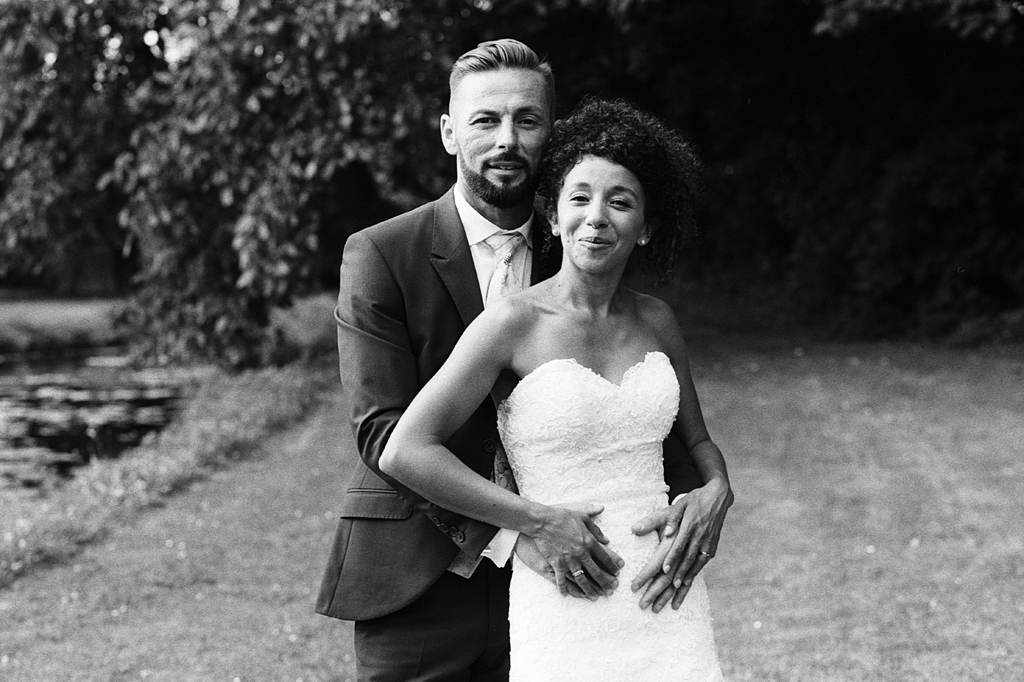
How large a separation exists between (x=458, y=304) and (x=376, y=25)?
858 cm

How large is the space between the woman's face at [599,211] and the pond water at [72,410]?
322 inches

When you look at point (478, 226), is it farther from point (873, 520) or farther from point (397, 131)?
point (397, 131)

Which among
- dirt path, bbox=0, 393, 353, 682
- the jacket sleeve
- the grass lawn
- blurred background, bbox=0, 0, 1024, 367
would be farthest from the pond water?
the jacket sleeve

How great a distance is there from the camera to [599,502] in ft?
8.95

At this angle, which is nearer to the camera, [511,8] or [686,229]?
[686,229]

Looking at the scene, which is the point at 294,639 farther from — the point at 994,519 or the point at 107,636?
the point at 994,519

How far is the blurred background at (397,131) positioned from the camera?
11297 millimetres

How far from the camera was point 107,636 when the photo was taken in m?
5.96

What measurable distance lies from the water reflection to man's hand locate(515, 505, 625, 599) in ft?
27.1

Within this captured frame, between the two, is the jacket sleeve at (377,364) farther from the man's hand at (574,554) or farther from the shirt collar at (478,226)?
the shirt collar at (478,226)

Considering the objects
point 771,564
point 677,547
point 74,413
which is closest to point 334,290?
point 74,413

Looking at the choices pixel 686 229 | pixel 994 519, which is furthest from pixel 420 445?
pixel 994 519

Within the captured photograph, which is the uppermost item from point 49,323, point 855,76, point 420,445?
point 855,76

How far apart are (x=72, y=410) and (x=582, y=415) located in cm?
1190
